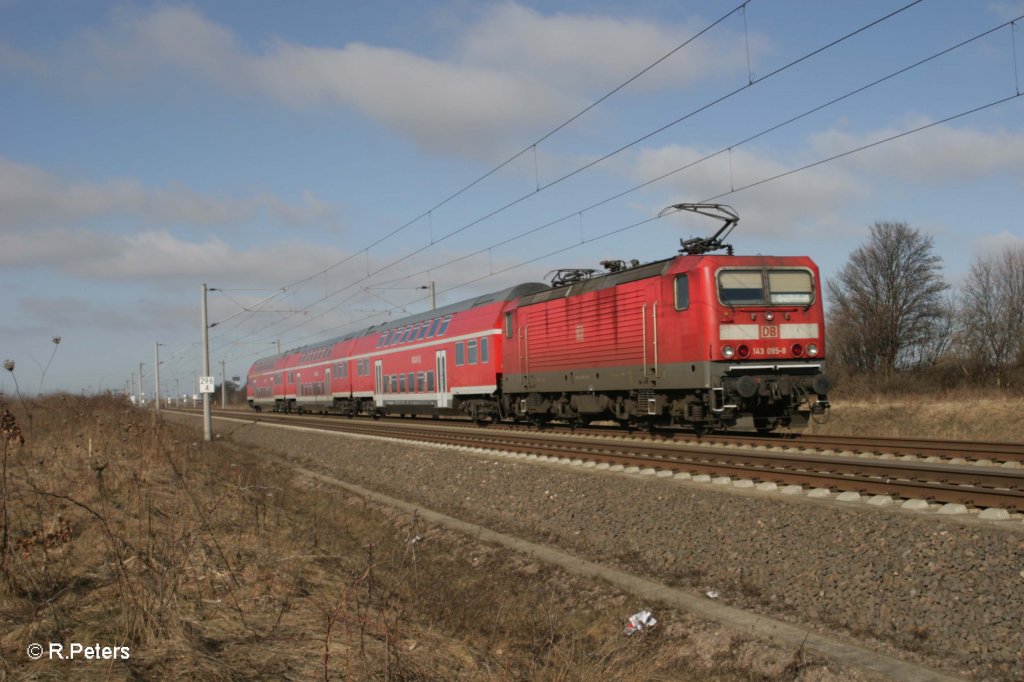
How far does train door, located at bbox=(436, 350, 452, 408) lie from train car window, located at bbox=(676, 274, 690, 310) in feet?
45.0

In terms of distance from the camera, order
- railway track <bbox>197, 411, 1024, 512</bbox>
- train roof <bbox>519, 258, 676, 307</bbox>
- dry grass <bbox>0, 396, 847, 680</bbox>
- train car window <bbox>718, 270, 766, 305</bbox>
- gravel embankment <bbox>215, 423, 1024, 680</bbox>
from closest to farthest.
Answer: dry grass <bbox>0, 396, 847, 680</bbox> → gravel embankment <bbox>215, 423, 1024, 680</bbox> → railway track <bbox>197, 411, 1024, 512</bbox> → train car window <bbox>718, 270, 766, 305</bbox> → train roof <bbox>519, 258, 676, 307</bbox>

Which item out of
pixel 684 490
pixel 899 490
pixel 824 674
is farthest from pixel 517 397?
pixel 824 674

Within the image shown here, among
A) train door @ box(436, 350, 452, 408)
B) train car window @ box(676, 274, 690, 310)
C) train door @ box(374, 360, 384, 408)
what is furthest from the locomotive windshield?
train door @ box(374, 360, 384, 408)

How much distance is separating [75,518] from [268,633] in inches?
159

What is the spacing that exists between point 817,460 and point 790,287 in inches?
198

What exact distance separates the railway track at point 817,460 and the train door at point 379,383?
15436 millimetres

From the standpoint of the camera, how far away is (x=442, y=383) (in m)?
29.1

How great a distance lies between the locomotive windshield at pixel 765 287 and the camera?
15758 mm

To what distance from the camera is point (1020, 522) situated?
25.3 ft

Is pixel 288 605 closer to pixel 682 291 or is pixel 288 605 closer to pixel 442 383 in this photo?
pixel 682 291

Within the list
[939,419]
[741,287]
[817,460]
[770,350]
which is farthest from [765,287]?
[939,419]

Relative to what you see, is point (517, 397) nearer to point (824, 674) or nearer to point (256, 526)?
point (256, 526)

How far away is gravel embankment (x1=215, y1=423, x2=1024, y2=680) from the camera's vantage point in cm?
621

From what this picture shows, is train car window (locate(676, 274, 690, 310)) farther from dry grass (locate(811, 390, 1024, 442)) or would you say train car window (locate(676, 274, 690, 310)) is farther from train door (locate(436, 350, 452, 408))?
train door (locate(436, 350, 452, 408))
